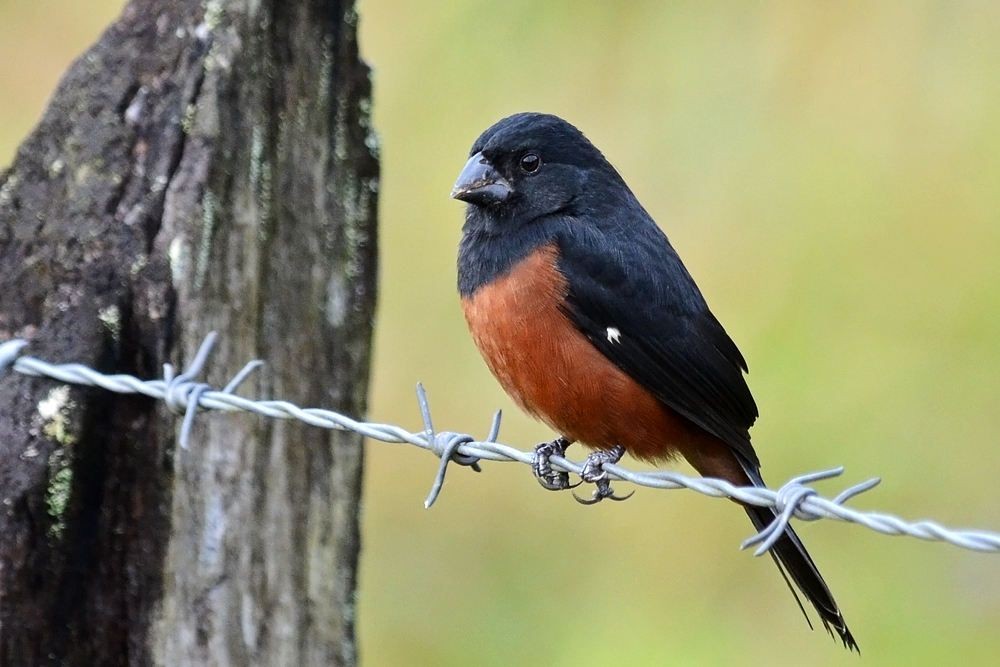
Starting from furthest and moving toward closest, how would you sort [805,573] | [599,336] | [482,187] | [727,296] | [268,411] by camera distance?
[727,296], [482,187], [599,336], [805,573], [268,411]

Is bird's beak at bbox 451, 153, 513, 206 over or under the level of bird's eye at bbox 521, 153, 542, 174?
under

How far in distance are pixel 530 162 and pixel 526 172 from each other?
3 cm

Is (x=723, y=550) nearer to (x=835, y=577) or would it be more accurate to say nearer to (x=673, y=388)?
(x=835, y=577)

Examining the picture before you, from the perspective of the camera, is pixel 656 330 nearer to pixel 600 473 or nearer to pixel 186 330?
pixel 600 473

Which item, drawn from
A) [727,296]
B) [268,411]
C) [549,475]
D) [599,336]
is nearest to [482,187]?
[599,336]

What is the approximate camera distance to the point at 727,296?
648 cm

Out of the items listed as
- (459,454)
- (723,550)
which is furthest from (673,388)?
(723,550)

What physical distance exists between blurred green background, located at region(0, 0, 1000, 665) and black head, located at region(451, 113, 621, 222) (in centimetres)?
188

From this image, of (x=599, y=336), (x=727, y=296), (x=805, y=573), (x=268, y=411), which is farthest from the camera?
(x=727, y=296)

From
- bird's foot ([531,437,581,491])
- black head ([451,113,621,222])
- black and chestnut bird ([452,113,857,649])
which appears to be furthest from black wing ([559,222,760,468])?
bird's foot ([531,437,581,491])

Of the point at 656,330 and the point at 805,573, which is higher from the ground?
the point at 656,330

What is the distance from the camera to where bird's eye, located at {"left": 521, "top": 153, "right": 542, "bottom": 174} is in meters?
3.77

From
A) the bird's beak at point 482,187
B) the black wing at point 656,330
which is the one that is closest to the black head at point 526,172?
the bird's beak at point 482,187

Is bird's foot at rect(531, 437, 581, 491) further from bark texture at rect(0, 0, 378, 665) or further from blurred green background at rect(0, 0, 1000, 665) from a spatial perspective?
blurred green background at rect(0, 0, 1000, 665)
